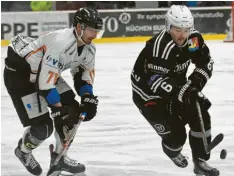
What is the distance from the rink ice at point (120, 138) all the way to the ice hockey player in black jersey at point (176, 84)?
0.82 ft

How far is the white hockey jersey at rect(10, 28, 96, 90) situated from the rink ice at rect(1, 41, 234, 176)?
0.70m

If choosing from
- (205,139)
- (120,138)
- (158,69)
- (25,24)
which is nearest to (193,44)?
(158,69)

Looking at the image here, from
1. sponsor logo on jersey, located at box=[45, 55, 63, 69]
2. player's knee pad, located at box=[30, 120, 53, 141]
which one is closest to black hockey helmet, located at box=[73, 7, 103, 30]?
sponsor logo on jersey, located at box=[45, 55, 63, 69]

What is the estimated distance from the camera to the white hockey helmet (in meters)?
3.69

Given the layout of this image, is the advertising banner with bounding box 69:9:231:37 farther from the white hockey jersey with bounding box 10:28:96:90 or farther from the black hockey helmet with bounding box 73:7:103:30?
the black hockey helmet with bounding box 73:7:103:30

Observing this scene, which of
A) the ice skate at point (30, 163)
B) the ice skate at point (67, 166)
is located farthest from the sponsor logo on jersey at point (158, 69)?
the ice skate at point (30, 163)

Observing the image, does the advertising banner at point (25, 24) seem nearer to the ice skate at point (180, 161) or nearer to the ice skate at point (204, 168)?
the ice skate at point (180, 161)

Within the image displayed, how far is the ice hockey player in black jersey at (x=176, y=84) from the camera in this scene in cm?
376

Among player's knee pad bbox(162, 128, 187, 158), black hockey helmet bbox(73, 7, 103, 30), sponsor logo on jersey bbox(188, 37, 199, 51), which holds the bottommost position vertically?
player's knee pad bbox(162, 128, 187, 158)

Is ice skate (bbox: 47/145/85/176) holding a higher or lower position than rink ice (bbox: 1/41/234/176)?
higher

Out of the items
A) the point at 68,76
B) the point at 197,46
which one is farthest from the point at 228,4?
the point at 197,46

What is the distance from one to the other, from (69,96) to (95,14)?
1.89 feet

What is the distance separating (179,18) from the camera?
3707 millimetres

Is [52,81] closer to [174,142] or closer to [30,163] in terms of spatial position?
[30,163]
